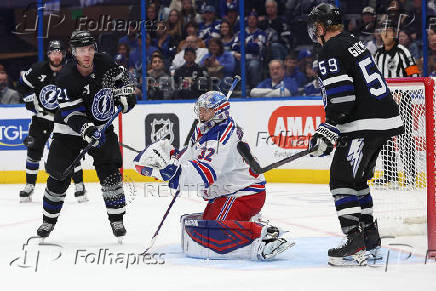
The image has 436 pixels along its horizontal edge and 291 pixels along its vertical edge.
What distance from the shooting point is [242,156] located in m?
4.27

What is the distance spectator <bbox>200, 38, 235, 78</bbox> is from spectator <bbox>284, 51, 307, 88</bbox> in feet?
1.94

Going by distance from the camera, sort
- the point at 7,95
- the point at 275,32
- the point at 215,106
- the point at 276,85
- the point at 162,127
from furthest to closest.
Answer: the point at 7,95 < the point at 275,32 < the point at 162,127 < the point at 276,85 < the point at 215,106

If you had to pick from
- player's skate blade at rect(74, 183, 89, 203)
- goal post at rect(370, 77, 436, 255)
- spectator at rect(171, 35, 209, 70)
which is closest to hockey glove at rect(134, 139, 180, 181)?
goal post at rect(370, 77, 436, 255)

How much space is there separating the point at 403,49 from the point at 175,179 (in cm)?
397

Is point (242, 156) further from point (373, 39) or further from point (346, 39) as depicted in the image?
point (373, 39)

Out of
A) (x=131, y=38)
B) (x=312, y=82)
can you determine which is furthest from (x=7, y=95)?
(x=312, y=82)

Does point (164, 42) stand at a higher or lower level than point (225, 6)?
lower

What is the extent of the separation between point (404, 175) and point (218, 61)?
4.32 metres

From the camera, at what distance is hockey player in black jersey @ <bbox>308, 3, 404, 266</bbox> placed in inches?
152

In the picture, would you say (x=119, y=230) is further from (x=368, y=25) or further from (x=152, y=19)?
(x=152, y=19)

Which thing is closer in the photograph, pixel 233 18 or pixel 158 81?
pixel 233 18

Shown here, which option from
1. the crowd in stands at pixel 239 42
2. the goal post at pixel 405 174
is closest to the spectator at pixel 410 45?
the crowd in stands at pixel 239 42

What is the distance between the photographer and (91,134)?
15.2ft

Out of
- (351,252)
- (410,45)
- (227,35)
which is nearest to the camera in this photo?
(351,252)
